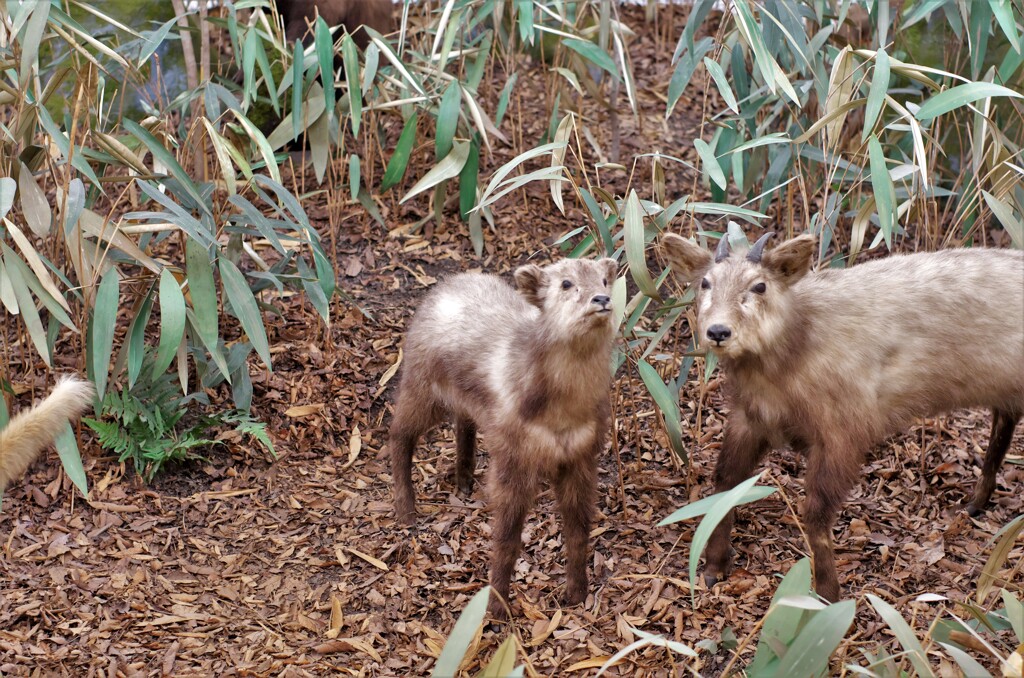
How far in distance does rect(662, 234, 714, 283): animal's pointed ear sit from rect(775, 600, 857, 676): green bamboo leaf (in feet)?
5.22

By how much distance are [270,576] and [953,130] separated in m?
4.82

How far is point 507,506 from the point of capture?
14.3 feet

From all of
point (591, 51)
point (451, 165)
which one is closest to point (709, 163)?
point (591, 51)

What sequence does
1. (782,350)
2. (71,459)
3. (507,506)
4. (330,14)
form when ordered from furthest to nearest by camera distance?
(330,14)
(71,459)
(507,506)
(782,350)

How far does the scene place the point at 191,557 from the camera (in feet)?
15.8

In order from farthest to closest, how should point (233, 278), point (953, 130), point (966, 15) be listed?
point (953, 130), point (966, 15), point (233, 278)

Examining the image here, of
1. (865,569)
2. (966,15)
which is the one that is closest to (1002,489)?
(865,569)

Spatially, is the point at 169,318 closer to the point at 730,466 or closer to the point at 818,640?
the point at 730,466

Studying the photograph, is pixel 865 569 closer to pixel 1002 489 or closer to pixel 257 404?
pixel 1002 489

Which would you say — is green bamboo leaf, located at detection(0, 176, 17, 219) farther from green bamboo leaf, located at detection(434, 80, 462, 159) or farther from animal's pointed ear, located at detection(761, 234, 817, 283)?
animal's pointed ear, located at detection(761, 234, 817, 283)

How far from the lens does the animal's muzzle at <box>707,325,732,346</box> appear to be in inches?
159

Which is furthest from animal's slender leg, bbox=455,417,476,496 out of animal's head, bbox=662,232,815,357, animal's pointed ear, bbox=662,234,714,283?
animal's head, bbox=662,232,815,357

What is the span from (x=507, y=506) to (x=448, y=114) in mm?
2378

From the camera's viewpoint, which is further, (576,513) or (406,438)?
(406,438)
